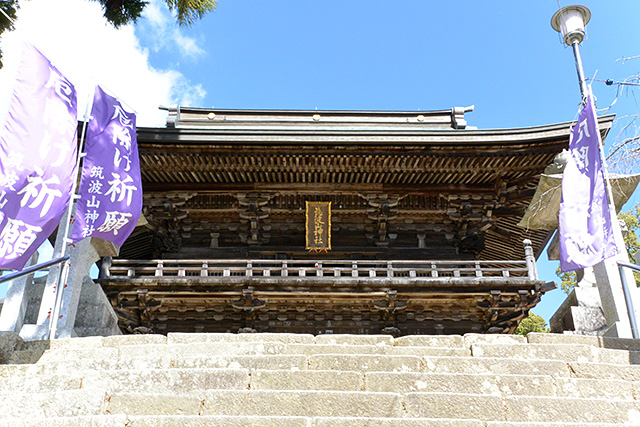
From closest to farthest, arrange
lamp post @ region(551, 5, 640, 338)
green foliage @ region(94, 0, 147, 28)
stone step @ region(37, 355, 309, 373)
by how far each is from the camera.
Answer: stone step @ region(37, 355, 309, 373) → lamp post @ region(551, 5, 640, 338) → green foliage @ region(94, 0, 147, 28)

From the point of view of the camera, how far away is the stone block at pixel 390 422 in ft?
13.8

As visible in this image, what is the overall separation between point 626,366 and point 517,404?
5.58 ft

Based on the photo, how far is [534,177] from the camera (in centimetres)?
1303

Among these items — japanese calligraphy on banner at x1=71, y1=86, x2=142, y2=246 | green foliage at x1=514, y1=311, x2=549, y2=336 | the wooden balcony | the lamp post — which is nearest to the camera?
the lamp post

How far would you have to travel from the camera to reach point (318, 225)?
1355 cm

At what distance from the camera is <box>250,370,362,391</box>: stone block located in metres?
4.98

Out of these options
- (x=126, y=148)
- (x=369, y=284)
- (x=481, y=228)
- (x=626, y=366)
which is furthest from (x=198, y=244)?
(x=626, y=366)

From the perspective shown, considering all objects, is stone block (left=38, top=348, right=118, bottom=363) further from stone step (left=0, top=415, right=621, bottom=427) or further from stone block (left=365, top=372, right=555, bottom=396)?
stone block (left=365, top=372, right=555, bottom=396)

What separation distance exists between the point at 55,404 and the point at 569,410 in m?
4.39

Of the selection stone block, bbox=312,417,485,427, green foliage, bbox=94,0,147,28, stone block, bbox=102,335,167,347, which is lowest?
stone block, bbox=312,417,485,427

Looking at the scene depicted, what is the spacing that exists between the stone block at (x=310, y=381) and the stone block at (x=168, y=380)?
0.18 meters

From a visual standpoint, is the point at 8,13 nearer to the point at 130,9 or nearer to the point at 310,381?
the point at 130,9

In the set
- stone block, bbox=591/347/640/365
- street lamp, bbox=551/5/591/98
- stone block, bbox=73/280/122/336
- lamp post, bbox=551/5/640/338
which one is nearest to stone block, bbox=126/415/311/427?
stone block, bbox=591/347/640/365

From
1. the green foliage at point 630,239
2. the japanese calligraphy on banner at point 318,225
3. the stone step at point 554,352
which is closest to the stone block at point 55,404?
the stone step at point 554,352
